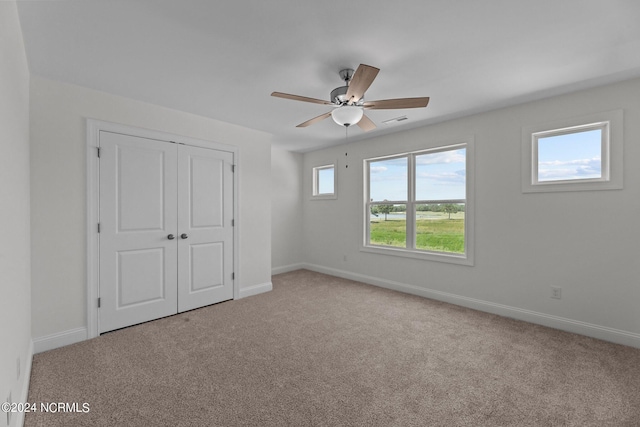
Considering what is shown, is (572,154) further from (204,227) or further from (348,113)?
(204,227)

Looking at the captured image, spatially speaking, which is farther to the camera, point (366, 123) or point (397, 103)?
point (366, 123)

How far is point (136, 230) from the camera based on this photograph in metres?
3.10

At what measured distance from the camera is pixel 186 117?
3.50 metres

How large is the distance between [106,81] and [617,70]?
4.54m

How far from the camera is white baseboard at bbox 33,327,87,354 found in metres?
2.48

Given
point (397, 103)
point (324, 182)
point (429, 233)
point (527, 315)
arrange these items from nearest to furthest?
point (397, 103), point (527, 315), point (429, 233), point (324, 182)

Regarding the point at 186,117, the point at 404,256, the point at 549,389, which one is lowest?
the point at 549,389

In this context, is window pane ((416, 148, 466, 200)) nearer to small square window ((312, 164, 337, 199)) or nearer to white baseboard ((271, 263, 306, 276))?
small square window ((312, 164, 337, 199))

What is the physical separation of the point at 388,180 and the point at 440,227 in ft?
3.70

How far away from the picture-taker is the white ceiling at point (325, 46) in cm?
174

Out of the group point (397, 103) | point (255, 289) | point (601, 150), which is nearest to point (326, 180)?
point (255, 289)

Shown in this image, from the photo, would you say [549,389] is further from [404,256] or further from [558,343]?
[404,256]

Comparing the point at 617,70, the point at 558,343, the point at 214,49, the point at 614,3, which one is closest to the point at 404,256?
the point at 558,343

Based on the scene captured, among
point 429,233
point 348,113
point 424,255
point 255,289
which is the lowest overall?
point 255,289
